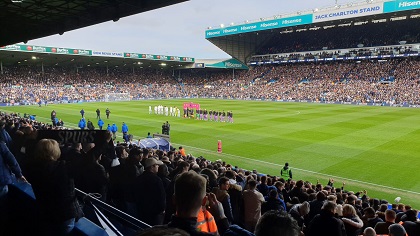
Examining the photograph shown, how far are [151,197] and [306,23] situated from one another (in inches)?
2621

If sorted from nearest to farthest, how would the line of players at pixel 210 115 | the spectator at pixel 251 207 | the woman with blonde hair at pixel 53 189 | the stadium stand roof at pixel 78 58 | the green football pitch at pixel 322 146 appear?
the woman with blonde hair at pixel 53 189 < the spectator at pixel 251 207 < the green football pitch at pixel 322 146 < the line of players at pixel 210 115 < the stadium stand roof at pixel 78 58

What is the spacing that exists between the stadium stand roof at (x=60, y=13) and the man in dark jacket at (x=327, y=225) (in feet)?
26.8

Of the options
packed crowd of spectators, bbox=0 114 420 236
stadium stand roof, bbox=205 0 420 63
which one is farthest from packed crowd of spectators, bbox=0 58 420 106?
packed crowd of spectators, bbox=0 114 420 236

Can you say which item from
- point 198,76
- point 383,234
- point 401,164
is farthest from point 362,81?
point 383,234

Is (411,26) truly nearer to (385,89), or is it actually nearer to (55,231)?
(385,89)

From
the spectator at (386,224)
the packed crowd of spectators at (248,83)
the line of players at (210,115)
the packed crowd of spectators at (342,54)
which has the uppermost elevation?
the packed crowd of spectators at (342,54)

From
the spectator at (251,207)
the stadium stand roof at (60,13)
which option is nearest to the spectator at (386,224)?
A: the spectator at (251,207)

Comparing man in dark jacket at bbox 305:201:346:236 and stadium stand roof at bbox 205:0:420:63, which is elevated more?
stadium stand roof at bbox 205:0:420:63

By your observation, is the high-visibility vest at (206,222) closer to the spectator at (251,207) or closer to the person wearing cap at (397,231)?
the spectator at (251,207)

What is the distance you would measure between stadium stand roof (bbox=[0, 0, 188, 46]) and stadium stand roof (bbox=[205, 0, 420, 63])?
56313 millimetres

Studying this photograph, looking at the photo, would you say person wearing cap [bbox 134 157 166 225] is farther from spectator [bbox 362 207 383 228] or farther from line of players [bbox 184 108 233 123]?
line of players [bbox 184 108 233 123]

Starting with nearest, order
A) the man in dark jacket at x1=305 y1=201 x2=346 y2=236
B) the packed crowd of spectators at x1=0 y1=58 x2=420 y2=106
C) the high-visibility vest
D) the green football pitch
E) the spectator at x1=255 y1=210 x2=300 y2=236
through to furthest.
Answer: the spectator at x1=255 y1=210 x2=300 y2=236 < the high-visibility vest < the man in dark jacket at x1=305 y1=201 x2=346 y2=236 < the green football pitch < the packed crowd of spectators at x1=0 y1=58 x2=420 y2=106

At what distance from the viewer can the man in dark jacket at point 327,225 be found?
4477 millimetres

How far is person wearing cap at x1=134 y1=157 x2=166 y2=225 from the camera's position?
16.2 ft
